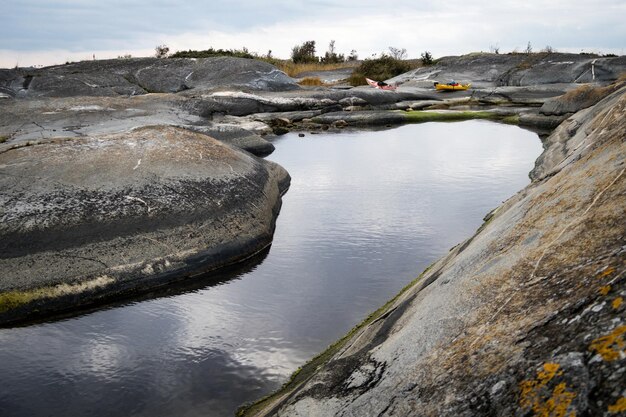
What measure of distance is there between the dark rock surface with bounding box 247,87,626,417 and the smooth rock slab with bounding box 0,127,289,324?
5.02 metres

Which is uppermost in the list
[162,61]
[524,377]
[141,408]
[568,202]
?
[162,61]

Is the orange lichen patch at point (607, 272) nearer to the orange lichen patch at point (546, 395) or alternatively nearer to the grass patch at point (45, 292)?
the orange lichen patch at point (546, 395)

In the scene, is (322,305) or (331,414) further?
(322,305)

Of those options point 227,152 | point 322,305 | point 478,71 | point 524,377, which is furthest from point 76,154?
point 478,71

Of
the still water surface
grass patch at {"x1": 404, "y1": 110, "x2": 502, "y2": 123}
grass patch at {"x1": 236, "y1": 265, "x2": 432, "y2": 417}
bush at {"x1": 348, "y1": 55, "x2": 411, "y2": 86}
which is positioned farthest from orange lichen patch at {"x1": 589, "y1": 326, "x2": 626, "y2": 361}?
bush at {"x1": 348, "y1": 55, "x2": 411, "y2": 86}

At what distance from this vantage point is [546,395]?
2961 millimetres

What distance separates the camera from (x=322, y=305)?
912 cm

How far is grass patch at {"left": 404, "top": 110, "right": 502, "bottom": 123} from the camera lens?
3303 centimetres

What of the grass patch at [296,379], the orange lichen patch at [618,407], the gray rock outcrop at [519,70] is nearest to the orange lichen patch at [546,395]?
the orange lichen patch at [618,407]

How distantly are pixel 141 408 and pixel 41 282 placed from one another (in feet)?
11.6

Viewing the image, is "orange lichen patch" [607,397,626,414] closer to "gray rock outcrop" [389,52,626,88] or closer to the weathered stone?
the weathered stone

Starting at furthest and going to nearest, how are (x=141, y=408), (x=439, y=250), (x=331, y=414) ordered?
(x=439, y=250) → (x=141, y=408) → (x=331, y=414)

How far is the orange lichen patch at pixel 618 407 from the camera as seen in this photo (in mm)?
2576

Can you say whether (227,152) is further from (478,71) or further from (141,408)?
(478,71)
